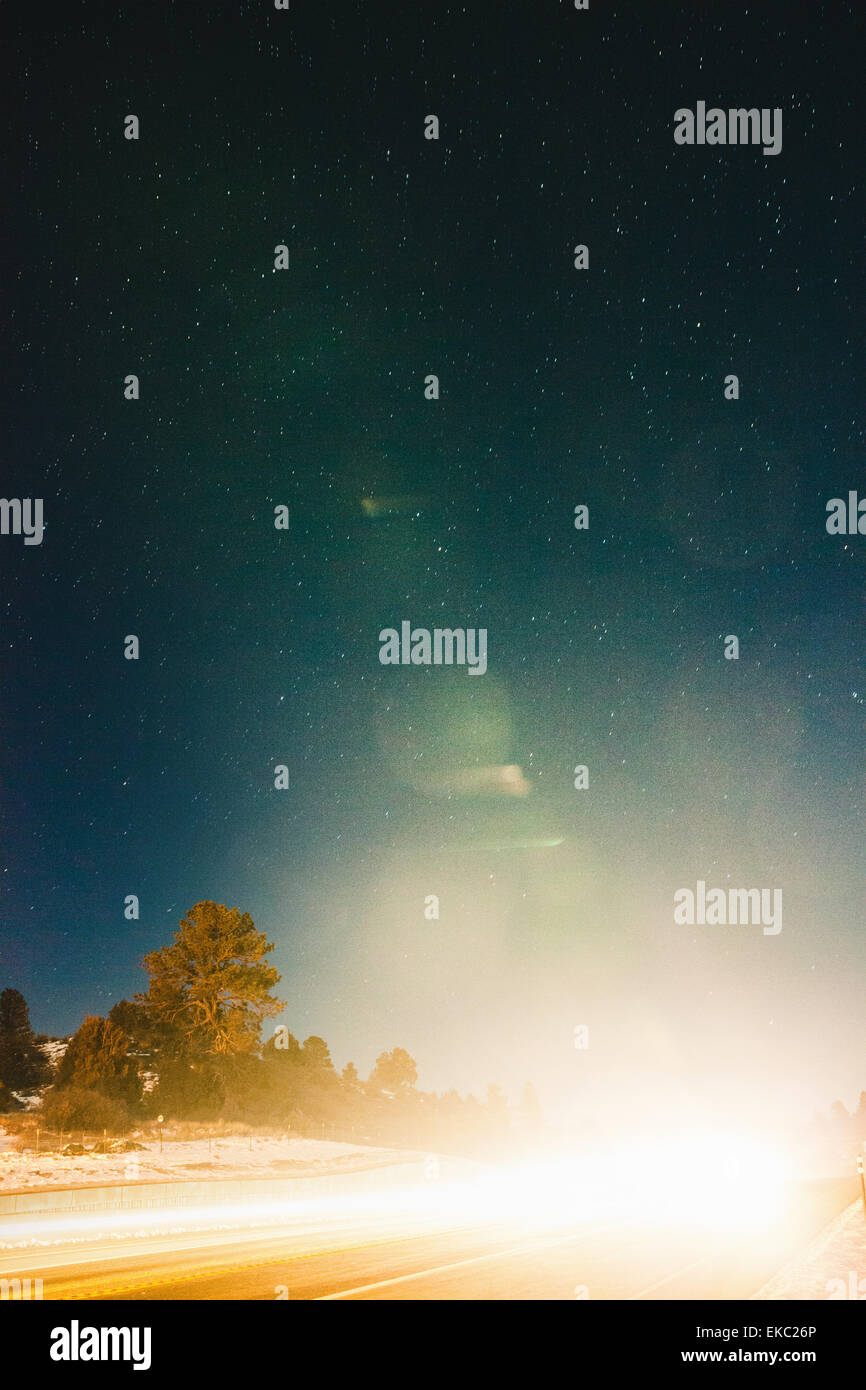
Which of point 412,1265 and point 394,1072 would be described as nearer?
point 412,1265

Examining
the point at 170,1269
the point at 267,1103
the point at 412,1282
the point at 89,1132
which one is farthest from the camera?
the point at 267,1103

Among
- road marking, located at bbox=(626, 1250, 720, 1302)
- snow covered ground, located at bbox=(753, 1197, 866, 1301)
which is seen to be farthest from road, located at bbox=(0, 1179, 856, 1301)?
snow covered ground, located at bbox=(753, 1197, 866, 1301)

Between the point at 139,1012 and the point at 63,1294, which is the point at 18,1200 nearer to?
the point at 63,1294

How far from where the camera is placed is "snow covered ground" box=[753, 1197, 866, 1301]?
46.0 feet

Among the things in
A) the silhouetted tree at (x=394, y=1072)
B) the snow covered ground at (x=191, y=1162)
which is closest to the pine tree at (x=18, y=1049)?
the snow covered ground at (x=191, y=1162)

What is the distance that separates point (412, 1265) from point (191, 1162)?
125ft

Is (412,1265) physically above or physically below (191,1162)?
above

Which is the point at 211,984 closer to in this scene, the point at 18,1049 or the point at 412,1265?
the point at 18,1049

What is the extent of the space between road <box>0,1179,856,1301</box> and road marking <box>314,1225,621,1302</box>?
2cm

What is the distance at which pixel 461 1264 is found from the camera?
1752 cm

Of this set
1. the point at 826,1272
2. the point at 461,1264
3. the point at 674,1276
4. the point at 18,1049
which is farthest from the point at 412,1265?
the point at 18,1049
